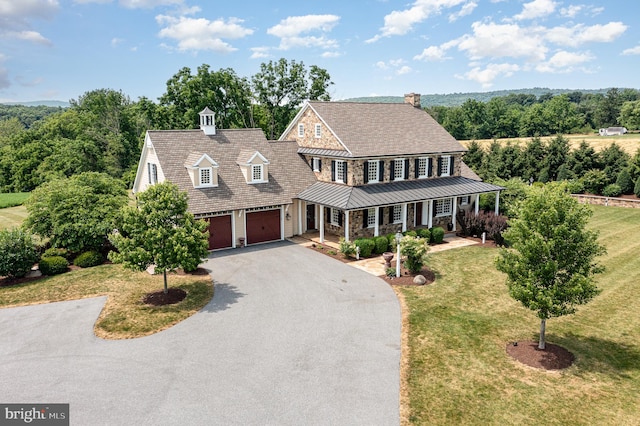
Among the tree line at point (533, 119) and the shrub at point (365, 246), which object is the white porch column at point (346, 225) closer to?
the shrub at point (365, 246)

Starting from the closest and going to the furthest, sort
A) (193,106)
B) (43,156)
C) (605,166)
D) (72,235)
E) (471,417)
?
(471,417), (72,235), (605,166), (193,106), (43,156)

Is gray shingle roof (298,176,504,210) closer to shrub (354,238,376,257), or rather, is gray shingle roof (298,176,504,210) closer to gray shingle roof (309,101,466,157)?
shrub (354,238,376,257)

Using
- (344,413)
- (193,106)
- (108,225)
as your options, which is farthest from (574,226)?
(193,106)

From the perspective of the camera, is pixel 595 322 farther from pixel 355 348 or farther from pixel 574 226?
pixel 355 348

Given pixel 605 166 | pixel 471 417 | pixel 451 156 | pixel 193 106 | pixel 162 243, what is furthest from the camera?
pixel 193 106

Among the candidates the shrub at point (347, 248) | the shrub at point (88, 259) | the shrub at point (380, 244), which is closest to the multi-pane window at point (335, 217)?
the shrub at point (380, 244)

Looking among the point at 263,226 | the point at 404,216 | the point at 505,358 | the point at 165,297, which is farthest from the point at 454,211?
the point at 165,297
